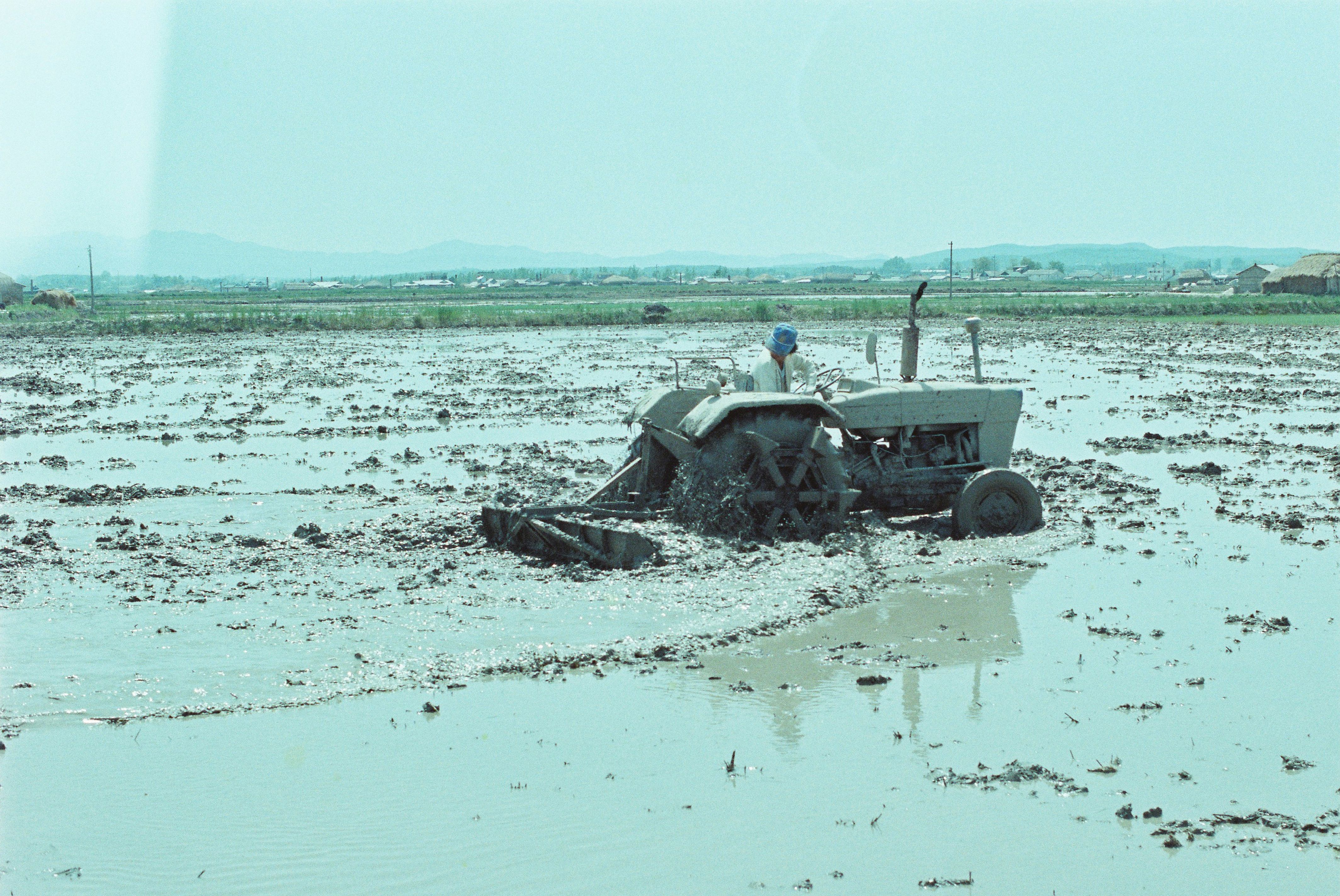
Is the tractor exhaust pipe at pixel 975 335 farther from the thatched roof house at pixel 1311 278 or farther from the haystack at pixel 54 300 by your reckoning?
the haystack at pixel 54 300

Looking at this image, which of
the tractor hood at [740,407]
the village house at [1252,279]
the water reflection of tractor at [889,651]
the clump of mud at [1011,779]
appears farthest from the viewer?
the village house at [1252,279]

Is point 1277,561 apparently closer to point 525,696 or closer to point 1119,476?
point 1119,476

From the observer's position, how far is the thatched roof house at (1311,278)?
213ft

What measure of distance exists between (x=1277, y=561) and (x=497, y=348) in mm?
30240

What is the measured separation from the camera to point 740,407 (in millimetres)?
9203

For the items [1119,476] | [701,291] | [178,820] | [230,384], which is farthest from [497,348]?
[701,291]

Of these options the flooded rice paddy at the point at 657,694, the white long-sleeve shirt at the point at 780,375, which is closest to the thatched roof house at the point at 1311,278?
the flooded rice paddy at the point at 657,694

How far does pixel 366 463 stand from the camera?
14.1 metres

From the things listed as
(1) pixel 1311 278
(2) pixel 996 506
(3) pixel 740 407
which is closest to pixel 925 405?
(2) pixel 996 506

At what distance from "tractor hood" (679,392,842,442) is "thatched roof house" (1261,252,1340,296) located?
64.6 meters

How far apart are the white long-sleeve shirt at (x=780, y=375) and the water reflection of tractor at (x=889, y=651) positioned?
76.6 inches

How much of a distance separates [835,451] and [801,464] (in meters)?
0.28

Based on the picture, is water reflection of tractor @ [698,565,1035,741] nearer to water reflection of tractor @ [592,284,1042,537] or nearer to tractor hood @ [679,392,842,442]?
water reflection of tractor @ [592,284,1042,537]

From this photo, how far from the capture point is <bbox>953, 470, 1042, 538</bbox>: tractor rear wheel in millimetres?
9875
